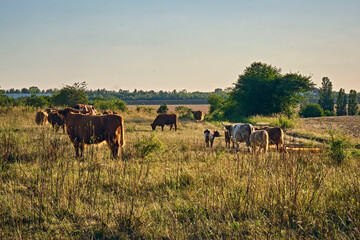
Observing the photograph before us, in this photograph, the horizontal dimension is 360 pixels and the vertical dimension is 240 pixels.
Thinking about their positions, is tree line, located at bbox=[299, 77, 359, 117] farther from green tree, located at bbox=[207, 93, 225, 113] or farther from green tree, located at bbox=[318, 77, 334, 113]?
green tree, located at bbox=[207, 93, 225, 113]

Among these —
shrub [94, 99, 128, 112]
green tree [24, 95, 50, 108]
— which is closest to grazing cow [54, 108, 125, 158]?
green tree [24, 95, 50, 108]

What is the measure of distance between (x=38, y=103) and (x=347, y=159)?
29297 millimetres

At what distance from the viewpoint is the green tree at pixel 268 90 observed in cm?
3384

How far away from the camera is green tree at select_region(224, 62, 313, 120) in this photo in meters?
33.8

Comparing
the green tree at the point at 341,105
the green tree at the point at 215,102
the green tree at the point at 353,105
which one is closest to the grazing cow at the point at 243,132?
the green tree at the point at 215,102

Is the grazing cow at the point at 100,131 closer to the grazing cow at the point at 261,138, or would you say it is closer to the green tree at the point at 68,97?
the grazing cow at the point at 261,138

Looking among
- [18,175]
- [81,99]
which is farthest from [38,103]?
[18,175]

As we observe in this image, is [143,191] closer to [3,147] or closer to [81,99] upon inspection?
[3,147]

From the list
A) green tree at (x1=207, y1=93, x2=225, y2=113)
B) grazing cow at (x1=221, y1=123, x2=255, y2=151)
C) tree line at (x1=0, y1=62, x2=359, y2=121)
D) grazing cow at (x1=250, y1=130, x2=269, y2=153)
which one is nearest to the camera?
grazing cow at (x1=250, y1=130, x2=269, y2=153)

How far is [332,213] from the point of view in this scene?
4617 mm

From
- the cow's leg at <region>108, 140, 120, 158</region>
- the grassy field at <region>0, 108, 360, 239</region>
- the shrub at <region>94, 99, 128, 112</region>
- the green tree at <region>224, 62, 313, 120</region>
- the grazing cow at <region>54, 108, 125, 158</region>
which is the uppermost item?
the green tree at <region>224, 62, 313, 120</region>

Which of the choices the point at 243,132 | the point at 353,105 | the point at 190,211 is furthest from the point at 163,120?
the point at 353,105

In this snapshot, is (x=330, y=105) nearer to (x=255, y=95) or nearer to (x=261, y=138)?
(x=255, y=95)

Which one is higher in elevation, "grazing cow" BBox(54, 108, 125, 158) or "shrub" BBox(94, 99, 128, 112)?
"shrub" BBox(94, 99, 128, 112)
